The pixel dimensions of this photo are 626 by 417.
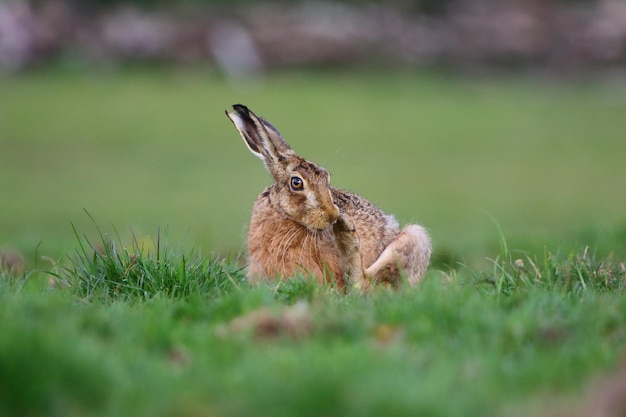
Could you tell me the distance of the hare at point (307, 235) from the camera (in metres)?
6.50

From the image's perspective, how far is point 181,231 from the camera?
1305 centimetres

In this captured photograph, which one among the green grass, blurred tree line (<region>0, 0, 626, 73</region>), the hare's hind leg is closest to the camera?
the green grass

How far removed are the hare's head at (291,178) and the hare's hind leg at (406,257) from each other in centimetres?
52

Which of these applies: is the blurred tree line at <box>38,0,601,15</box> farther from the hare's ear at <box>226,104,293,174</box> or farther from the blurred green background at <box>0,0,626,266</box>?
the hare's ear at <box>226,104,293,174</box>

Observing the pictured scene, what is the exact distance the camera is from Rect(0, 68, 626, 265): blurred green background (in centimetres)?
1467

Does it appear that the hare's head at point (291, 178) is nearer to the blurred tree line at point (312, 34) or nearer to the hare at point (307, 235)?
the hare at point (307, 235)

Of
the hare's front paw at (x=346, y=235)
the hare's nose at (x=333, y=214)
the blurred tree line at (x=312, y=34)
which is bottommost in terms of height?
the hare's front paw at (x=346, y=235)

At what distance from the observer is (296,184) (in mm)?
6555

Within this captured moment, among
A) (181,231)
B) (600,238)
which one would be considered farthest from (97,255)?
(181,231)

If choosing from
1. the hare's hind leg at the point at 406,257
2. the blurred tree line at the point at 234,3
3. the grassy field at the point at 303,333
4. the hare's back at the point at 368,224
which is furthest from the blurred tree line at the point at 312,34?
the hare's hind leg at the point at 406,257

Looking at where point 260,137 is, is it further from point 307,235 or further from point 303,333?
point 303,333

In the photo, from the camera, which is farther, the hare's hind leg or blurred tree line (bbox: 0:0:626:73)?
blurred tree line (bbox: 0:0:626:73)

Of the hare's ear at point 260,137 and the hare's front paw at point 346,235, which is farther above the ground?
the hare's ear at point 260,137

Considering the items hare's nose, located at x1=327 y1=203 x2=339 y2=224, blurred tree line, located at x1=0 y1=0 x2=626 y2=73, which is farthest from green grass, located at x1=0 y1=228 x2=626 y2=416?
blurred tree line, located at x1=0 y1=0 x2=626 y2=73
